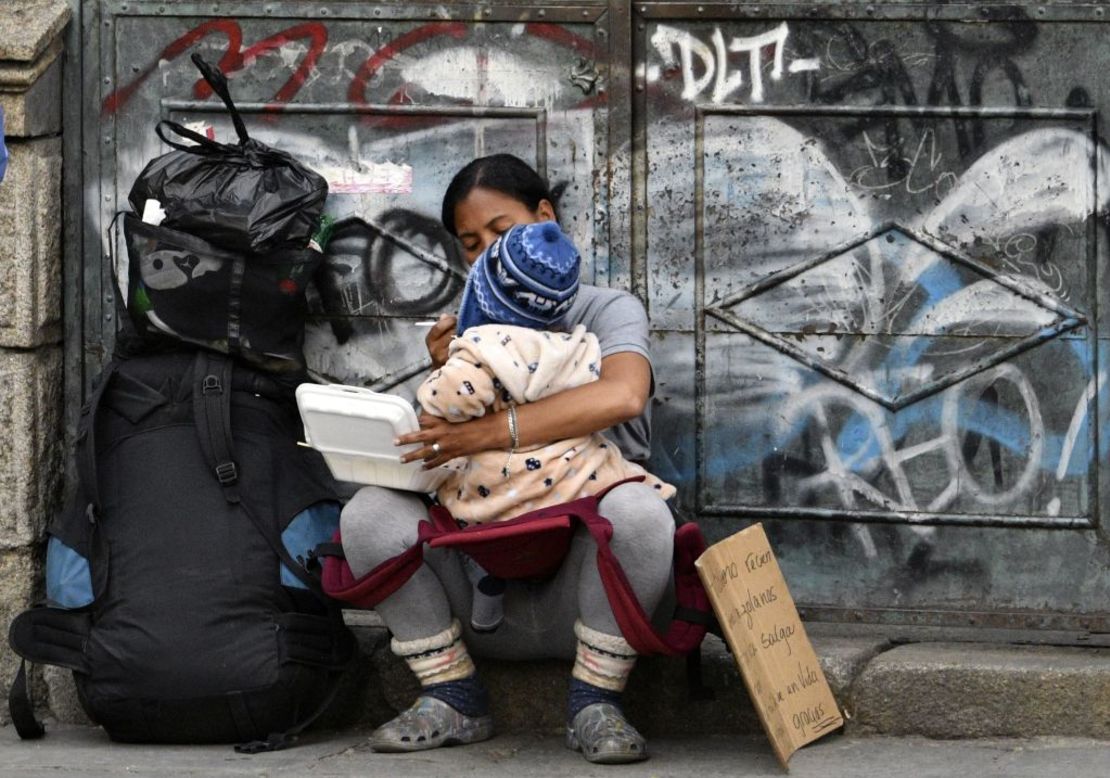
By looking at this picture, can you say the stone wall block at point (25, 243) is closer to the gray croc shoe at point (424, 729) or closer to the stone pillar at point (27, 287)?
the stone pillar at point (27, 287)

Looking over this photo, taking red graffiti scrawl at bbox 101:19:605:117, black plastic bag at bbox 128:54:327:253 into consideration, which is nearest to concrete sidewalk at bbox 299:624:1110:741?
black plastic bag at bbox 128:54:327:253

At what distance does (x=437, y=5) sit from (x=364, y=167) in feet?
1.52

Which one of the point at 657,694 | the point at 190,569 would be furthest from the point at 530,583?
the point at 190,569

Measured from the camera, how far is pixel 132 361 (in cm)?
461

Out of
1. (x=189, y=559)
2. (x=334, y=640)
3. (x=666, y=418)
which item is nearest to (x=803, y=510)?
(x=666, y=418)

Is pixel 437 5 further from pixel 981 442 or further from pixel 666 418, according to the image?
pixel 981 442

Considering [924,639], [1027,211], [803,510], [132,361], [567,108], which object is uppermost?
[567,108]

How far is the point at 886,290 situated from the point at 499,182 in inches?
41.3

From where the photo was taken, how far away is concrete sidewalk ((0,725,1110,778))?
4.09 metres

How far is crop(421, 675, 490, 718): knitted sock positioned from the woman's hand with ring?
0.55 metres

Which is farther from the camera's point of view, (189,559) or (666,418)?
(666,418)

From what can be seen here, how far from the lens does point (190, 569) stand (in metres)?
4.36

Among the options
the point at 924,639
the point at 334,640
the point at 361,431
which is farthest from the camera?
the point at 924,639

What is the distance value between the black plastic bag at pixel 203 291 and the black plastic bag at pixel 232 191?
0.14ft
